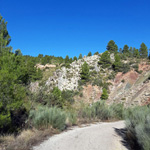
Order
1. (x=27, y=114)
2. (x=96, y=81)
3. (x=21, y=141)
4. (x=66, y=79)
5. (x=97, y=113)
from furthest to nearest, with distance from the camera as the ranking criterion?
(x=66, y=79)
(x=96, y=81)
(x=97, y=113)
(x=27, y=114)
(x=21, y=141)

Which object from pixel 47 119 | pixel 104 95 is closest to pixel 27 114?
pixel 47 119

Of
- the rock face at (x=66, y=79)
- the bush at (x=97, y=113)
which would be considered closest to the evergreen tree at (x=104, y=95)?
the rock face at (x=66, y=79)

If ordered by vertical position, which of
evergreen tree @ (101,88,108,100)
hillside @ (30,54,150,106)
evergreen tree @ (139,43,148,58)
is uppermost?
evergreen tree @ (139,43,148,58)

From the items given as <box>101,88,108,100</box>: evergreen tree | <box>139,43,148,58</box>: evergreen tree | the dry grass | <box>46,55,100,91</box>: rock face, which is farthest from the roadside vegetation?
<box>139,43,148,58</box>: evergreen tree

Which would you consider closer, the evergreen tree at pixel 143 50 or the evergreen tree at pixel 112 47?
the evergreen tree at pixel 143 50

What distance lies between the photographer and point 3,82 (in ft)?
16.4

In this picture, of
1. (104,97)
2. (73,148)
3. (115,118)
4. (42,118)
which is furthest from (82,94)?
(73,148)

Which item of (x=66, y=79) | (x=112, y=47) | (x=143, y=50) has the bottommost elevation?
(x=66, y=79)

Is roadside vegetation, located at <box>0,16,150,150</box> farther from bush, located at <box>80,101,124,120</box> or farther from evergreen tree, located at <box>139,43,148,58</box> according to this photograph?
evergreen tree, located at <box>139,43,148,58</box>

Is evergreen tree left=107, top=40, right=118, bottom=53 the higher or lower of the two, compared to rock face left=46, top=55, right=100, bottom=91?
higher

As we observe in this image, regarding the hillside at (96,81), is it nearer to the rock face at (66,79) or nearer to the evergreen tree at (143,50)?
the rock face at (66,79)

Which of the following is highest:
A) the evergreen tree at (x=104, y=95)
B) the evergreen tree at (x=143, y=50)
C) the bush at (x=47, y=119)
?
the evergreen tree at (x=143, y=50)

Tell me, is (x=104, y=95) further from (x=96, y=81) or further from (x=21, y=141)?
(x=21, y=141)

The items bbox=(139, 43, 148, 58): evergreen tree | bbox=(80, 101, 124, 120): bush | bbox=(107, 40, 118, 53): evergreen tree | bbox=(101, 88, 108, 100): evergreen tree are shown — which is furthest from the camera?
bbox=(107, 40, 118, 53): evergreen tree
